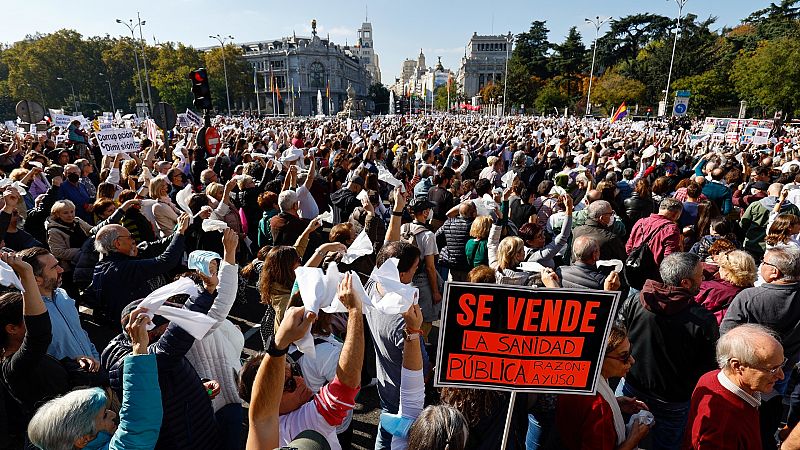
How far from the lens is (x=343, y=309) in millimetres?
1979

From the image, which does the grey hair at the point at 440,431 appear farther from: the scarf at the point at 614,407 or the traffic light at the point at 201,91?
the traffic light at the point at 201,91

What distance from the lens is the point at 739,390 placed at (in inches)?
83.4

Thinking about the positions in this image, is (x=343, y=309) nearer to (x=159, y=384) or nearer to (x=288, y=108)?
(x=159, y=384)

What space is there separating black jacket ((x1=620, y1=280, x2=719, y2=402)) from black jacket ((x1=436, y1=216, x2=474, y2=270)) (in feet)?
6.81

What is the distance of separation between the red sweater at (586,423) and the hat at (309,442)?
3.94ft

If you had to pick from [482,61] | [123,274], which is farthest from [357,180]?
[482,61]

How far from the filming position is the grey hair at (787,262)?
10.2ft

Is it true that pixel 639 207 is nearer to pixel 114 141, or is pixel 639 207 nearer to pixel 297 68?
pixel 114 141

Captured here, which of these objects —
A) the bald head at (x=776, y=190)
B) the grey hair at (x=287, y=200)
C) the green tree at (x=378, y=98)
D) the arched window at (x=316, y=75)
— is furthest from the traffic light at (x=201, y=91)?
the green tree at (x=378, y=98)

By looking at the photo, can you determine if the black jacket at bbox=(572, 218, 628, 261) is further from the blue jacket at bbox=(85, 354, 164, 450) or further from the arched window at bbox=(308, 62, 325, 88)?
the arched window at bbox=(308, 62, 325, 88)

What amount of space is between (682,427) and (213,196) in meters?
5.39

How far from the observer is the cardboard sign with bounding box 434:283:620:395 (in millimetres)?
2025

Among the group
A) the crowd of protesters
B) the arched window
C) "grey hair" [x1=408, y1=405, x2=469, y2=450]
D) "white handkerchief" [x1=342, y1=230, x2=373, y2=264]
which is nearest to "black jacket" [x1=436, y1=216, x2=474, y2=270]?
the crowd of protesters

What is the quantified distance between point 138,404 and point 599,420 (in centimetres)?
204
